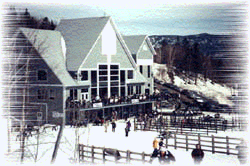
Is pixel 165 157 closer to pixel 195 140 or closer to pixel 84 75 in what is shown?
pixel 195 140

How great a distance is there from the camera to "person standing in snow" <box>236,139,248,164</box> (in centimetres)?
919

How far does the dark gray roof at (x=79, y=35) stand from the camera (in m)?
9.41

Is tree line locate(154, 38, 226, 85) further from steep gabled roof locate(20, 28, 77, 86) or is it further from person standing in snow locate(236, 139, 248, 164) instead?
steep gabled roof locate(20, 28, 77, 86)

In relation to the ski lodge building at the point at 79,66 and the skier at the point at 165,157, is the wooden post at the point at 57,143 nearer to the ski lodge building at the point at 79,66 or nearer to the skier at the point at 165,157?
the ski lodge building at the point at 79,66

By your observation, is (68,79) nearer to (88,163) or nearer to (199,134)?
(88,163)

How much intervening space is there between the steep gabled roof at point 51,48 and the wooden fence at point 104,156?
1251 mm

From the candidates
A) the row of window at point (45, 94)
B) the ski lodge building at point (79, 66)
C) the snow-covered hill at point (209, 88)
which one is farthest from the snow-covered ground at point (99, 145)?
the snow-covered hill at point (209, 88)

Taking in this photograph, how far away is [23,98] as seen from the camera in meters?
9.30

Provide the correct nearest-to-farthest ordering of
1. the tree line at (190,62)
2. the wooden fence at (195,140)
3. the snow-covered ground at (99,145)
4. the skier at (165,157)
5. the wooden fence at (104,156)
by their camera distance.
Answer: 1. the skier at (165,157)
2. the wooden fence at (104,156)
3. the snow-covered ground at (99,145)
4. the tree line at (190,62)
5. the wooden fence at (195,140)

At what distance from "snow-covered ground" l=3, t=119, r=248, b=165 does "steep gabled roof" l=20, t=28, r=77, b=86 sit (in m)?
0.95

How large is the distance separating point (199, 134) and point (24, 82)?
3479 mm

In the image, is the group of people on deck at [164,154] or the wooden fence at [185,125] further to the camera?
the wooden fence at [185,125]

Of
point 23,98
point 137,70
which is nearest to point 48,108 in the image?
point 23,98

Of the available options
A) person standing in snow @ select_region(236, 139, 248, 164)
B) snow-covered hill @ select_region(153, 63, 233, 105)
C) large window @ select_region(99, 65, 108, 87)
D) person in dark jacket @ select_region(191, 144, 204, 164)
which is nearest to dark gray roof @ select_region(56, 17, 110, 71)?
large window @ select_region(99, 65, 108, 87)
